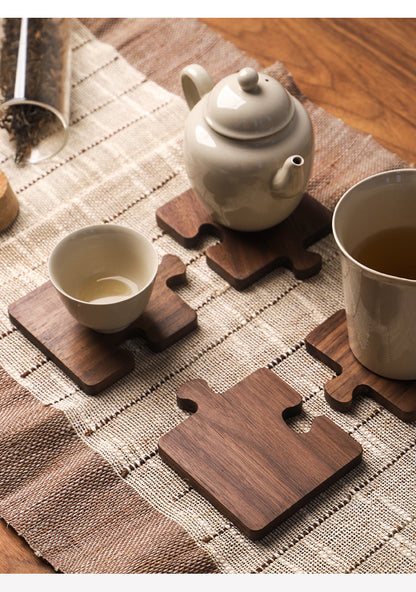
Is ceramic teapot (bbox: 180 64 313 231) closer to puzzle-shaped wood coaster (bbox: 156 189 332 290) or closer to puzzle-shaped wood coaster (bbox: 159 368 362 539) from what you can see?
puzzle-shaped wood coaster (bbox: 156 189 332 290)

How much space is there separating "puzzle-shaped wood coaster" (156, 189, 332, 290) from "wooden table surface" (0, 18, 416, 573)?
0.62ft

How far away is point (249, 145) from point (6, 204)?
Result: 13.1 inches

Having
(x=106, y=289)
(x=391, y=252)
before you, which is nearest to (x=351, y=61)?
(x=391, y=252)

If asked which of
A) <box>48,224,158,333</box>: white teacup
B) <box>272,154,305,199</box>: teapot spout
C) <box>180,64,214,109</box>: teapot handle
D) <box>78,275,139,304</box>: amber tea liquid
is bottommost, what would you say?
<box>78,275,139,304</box>: amber tea liquid

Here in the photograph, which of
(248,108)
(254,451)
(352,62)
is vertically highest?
(248,108)

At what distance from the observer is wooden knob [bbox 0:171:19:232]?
1.04m

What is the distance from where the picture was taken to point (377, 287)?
0.79m

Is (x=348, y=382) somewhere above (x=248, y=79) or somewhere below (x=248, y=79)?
below

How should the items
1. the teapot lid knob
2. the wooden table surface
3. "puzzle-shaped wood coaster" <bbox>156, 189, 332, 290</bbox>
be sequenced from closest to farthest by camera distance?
the teapot lid knob → "puzzle-shaped wood coaster" <bbox>156, 189, 332, 290</bbox> → the wooden table surface

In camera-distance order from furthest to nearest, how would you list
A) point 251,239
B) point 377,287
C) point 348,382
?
point 251,239 → point 348,382 → point 377,287

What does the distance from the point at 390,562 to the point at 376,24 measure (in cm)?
84

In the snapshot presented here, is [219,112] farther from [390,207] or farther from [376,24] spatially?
[376,24]

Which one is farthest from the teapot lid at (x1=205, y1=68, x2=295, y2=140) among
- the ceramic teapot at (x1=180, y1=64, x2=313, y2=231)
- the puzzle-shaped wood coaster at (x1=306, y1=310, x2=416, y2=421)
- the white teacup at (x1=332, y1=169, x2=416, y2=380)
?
the puzzle-shaped wood coaster at (x1=306, y1=310, x2=416, y2=421)

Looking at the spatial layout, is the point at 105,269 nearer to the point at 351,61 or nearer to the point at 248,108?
the point at 248,108
